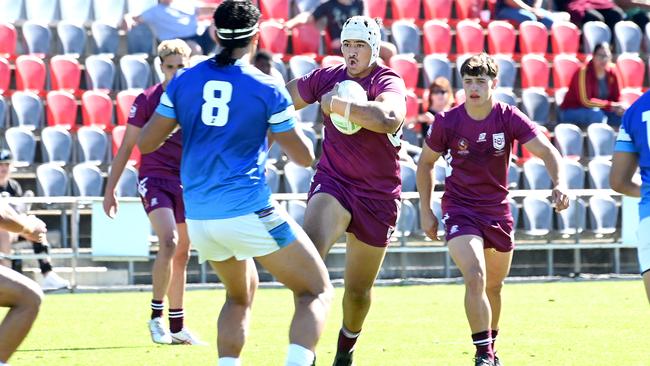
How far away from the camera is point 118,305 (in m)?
14.1

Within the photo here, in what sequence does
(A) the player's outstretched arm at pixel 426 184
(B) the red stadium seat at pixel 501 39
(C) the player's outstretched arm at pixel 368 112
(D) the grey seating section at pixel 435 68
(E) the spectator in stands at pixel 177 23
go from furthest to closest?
(B) the red stadium seat at pixel 501 39, (D) the grey seating section at pixel 435 68, (E) the spectator in stands at pixel 177 23, (A) the player's outstretched arm at pixel 426 184, (C) the player's outstretched arm at pixel 368 112

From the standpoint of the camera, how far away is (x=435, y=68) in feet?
64.4

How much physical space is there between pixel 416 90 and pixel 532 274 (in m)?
3.62

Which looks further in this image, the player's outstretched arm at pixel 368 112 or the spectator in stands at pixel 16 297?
the player's outstretched arm at pixel 368 112

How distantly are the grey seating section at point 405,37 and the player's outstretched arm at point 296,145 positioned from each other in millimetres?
13701

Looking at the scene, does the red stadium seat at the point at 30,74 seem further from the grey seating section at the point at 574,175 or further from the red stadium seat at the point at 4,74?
the grey seating section at the point at 574,175

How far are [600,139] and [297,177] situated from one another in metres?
4.70

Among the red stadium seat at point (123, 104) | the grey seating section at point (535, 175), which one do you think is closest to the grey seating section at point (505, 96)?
the grey seating section at point (535, 175)

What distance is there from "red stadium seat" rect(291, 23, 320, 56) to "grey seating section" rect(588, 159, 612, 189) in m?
4.43

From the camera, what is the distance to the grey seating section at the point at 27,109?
17.9 m

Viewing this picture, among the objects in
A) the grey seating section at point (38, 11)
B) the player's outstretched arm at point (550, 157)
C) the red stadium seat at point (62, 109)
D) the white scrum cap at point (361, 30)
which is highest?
the white scrum cap at point (361, 30)

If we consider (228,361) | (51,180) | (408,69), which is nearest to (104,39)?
(51,180)

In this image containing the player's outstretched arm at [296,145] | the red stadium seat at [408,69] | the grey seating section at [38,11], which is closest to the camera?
the player's outstretched arm at [296,145]

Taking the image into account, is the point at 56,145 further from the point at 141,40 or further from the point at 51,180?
the point at 141,40
